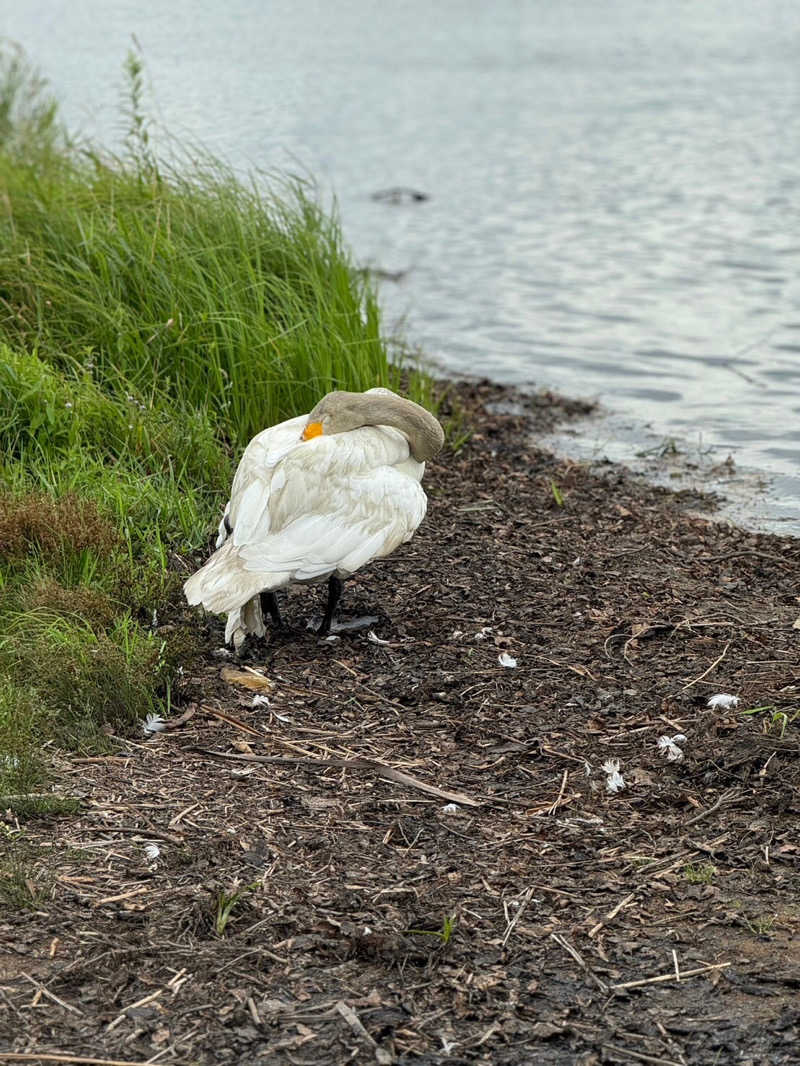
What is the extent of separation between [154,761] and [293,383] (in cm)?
304

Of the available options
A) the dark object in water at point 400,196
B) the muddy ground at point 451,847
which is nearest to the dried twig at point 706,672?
the muddy ground at point 451,847

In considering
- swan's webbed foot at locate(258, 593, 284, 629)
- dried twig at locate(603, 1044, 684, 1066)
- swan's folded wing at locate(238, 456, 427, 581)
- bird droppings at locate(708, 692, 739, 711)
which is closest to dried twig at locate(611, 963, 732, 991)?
dried twig at locate(603, 1044, 684, 1066)

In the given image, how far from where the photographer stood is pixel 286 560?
499cm

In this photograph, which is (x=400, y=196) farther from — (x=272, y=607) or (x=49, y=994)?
(x=49, y=994)

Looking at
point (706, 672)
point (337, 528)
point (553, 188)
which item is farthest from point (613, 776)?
point (553, 188)

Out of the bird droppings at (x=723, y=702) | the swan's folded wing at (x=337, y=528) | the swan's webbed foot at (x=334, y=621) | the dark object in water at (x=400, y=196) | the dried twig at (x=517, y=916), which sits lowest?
the dark object in water at (x=400, y=196)

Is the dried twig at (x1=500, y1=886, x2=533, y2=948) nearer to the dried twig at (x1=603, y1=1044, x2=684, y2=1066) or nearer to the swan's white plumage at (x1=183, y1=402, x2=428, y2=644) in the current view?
the dried twig at (x1=603, y1=1044, x2=684, y2=1066)

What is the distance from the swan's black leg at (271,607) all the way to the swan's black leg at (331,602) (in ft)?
0.58

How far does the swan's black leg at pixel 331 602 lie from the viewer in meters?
5.27

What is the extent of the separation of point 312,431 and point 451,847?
2070mm

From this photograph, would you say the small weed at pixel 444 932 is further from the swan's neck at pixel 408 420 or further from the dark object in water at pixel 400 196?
the dark object in water at pixel 400 196

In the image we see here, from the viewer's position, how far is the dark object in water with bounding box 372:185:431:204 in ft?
54.1

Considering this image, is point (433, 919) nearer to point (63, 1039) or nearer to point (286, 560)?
point (63, 1039)

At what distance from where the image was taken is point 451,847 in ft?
12.7
